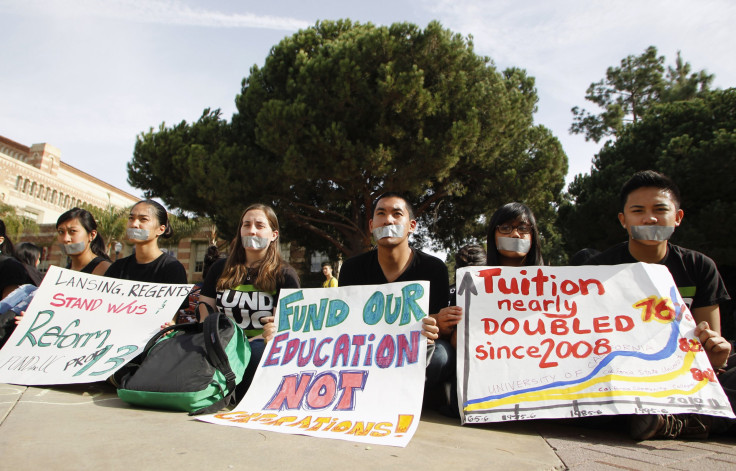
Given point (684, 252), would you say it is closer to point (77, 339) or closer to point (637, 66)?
point (77, 339)

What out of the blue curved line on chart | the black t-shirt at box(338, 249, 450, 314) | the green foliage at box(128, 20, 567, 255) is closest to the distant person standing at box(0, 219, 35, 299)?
the black t-shirt at box(338, 249, 450, 314)

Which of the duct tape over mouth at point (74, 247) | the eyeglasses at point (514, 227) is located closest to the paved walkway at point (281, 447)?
the eyeglasses at point (514, 227)

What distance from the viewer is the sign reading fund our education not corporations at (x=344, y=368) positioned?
192 centimetres

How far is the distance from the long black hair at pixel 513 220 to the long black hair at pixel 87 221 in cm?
325

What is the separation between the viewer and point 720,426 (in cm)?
209

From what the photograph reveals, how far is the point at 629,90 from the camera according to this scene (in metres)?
23.0

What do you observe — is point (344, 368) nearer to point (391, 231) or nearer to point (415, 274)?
point (415, 274)

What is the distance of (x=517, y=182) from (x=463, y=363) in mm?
12691

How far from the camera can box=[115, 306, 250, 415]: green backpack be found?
7.05 feet

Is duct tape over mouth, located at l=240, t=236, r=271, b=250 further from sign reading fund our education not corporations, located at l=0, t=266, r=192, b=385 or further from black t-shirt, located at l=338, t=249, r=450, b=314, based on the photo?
black t-shirt, located at l=338, t=249, r=450, b=314

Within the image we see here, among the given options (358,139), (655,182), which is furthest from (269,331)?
(358,139)

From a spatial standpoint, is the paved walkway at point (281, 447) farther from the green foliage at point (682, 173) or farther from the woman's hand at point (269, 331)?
the green foliage at point (682, 173)

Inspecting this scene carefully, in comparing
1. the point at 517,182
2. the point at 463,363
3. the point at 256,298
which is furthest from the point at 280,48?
the point at 463,363

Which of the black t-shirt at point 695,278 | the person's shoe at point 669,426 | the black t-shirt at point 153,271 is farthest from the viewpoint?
the black t-shirt at point 153,271
